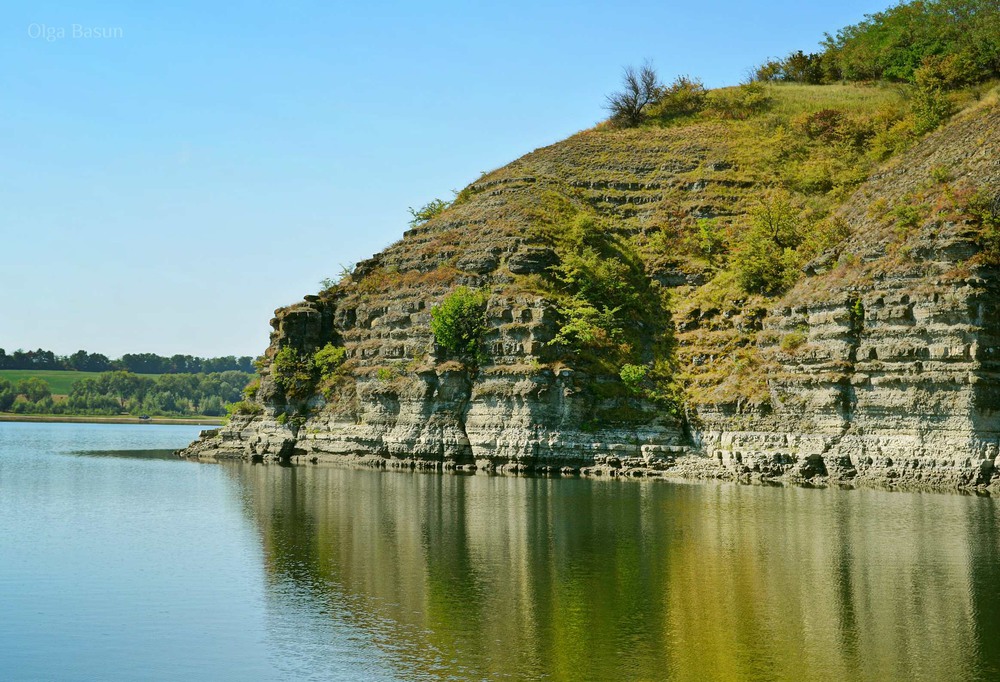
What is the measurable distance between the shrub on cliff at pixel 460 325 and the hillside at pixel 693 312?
0.19 m

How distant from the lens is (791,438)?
220 ft

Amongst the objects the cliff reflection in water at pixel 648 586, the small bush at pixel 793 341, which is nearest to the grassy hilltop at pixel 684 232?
the small bush at pixel 793 341

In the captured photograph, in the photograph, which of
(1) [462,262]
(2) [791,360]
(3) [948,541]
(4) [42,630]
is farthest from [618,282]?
(4) [42,630]

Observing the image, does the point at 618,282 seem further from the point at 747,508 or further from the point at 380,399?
the point at 747,508

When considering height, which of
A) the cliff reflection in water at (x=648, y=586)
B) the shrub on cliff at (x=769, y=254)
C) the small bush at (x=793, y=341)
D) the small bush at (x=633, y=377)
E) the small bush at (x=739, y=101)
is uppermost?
the small bush at (x=739, y=101)

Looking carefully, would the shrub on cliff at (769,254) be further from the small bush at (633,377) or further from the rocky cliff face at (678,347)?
the small bush at (633,377)

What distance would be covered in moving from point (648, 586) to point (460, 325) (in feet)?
174

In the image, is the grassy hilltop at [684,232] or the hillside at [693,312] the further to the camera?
the grassy hilltop at [684,232]

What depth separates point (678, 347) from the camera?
271 ft

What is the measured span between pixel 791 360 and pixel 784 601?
42.9 m

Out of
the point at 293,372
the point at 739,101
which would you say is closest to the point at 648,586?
the point at 293,372

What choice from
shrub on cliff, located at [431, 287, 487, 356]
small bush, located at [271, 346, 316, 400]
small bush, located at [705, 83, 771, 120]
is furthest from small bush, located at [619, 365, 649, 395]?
small bush, located at [705, 83, 771, 120]

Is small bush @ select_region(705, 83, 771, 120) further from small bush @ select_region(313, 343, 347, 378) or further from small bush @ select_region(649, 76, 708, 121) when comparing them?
small bush @ select_region(313, 343, 347, 378)

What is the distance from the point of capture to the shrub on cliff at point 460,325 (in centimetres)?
8219
